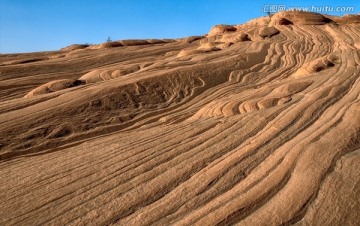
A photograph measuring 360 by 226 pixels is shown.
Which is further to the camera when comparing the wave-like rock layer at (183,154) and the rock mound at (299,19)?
the rock mound at (299,19)

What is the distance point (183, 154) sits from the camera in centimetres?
519

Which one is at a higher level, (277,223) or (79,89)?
(79,89)

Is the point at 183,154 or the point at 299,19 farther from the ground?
the point at 299,19

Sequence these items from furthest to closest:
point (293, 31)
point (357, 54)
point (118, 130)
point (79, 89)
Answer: point (293, 31), point (357, 54), point (79, 89), point (118, 130)

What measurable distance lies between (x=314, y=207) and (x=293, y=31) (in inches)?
743

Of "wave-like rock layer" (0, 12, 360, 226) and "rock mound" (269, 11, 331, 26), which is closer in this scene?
"wave-like rock layer" (0, 12, 360, 226)

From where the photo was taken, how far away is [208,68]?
38.9 ft

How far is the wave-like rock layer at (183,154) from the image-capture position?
3.93m

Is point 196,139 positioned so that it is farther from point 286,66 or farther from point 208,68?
point 286,66

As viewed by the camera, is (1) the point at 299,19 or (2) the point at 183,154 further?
(1) the point at 299,19

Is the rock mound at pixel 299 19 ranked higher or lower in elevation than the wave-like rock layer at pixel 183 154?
higher

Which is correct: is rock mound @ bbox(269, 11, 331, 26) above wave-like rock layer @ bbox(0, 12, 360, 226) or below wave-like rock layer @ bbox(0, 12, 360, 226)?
above

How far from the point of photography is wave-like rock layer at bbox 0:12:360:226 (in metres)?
3.93

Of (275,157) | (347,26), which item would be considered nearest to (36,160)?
(275,157)
